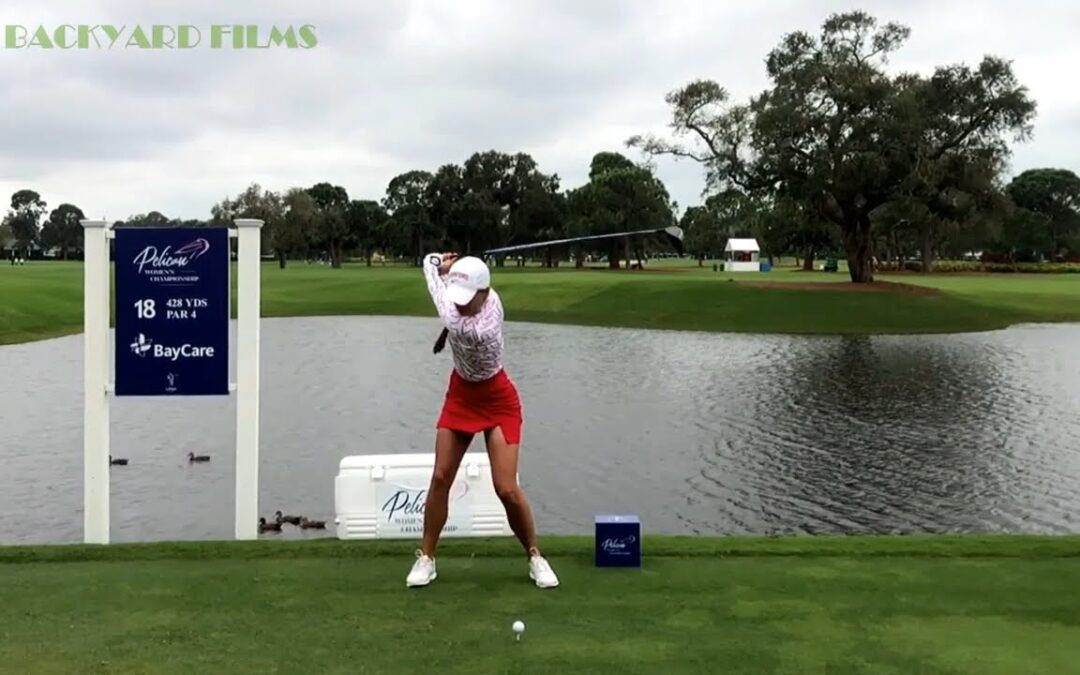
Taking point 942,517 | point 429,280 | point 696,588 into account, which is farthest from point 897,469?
point 429,280

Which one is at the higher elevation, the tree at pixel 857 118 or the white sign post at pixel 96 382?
the tree at pixel 857 118

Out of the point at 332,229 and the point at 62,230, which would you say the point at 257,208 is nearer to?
the point at 332,229

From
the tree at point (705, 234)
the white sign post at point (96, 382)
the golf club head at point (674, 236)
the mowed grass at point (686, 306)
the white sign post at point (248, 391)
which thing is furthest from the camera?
the tree at point (705, 234)

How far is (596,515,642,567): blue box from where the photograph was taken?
19.8 feet

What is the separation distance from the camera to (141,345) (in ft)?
23.0

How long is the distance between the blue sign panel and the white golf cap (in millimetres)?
2072

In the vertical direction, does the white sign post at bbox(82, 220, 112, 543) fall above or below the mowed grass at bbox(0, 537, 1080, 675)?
above

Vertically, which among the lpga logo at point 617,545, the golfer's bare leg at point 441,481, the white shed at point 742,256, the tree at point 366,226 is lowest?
the lpga logo at point 617,545

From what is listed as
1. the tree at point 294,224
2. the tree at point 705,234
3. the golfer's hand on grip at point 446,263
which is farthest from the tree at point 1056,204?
the golfer's hand on grip at point 446,263

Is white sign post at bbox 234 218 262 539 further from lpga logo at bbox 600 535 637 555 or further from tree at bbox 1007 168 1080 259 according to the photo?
tree at bbox 1007 168 1080 259

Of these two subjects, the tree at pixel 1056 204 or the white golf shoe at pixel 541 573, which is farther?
the tree at pixel 1056 204

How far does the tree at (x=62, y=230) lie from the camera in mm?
161250

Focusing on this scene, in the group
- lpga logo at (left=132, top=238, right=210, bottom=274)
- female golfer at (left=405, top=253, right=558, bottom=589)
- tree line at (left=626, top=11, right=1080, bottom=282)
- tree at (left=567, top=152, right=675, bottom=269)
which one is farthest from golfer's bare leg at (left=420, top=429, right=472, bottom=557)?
tree at (left=567, top=152, right=675, bottom=269)

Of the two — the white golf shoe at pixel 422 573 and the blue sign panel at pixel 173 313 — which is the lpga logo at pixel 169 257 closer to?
the blue sign panel at pixel 173 313
